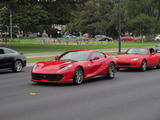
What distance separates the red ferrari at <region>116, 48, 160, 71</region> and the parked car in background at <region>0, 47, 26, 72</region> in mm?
4946

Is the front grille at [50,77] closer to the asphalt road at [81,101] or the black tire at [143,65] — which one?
the asphalt road at [81,101]

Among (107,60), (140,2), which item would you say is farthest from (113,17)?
(107,60)

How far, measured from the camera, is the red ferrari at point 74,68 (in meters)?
12.8

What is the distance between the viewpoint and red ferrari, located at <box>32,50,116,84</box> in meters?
12.8

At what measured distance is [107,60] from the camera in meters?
15.2

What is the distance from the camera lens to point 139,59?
1880cm

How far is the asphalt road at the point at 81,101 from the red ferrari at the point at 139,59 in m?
4.62

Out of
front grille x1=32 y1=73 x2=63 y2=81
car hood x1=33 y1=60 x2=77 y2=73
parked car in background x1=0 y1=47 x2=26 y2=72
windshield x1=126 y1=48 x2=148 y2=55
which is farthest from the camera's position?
windshield x1=126 y1=48 x2=148 y2=55

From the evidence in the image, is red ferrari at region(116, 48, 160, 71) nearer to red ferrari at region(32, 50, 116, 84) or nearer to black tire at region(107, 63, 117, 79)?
black tire at region(107, 63, 117, 79)

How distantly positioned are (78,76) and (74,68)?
0.40 meters

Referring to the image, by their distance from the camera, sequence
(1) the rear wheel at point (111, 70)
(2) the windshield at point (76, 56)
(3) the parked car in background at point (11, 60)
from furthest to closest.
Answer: (3) the parked car in background at point (11, 60), (1) the rear wheel at point (111, 70), (2) the windshield at point (76, 56)

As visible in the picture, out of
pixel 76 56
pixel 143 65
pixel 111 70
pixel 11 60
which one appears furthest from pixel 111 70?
pixel 11 60

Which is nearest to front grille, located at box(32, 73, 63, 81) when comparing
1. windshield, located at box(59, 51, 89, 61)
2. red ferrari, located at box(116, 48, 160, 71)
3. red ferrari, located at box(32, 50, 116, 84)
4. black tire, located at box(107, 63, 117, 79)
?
red ferrari, located at box(32, 50, 116, 84)

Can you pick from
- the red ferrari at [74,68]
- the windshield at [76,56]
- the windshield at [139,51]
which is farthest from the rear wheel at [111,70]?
the windshield at [139,51]
